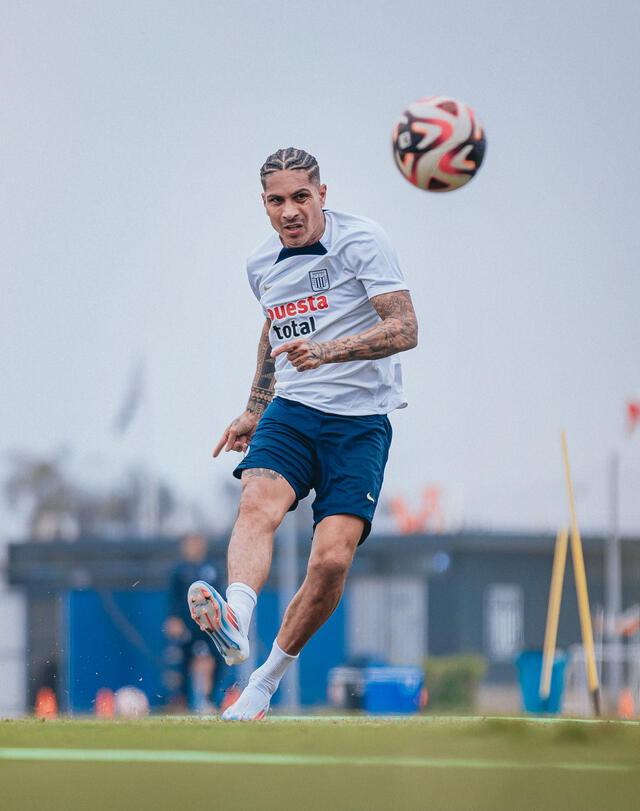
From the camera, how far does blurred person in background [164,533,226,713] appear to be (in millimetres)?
13062

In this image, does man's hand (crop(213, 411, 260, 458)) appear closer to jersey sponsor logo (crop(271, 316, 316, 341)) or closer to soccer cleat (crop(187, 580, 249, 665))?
jersey sponsor logo (crop(271, 316, 316, 341))

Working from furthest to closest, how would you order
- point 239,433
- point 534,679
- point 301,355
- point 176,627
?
point 534,679 → point 176,627 → point 239,433 → point 301,355

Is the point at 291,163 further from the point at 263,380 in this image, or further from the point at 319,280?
the point at 263,380

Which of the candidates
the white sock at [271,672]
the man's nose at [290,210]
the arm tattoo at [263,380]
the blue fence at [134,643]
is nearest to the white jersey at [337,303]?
the man's nose at [290,210]

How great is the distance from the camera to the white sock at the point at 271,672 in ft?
20.0

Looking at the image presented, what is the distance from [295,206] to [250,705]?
205 centimetres

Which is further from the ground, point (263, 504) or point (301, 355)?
point (301, 355)

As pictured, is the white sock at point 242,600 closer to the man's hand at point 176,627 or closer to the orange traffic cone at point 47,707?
the orange traffic cone at point 47,707

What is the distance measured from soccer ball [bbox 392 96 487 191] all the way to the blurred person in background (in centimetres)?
576

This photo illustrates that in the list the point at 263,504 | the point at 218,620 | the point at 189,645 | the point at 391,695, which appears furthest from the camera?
the point at 391,695

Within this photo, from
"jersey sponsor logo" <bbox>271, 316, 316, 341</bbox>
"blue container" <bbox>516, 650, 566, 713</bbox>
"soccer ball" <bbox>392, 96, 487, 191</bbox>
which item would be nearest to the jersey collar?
"jersey sponsor logo" <bbox>271, 316, 316, 341</bbox>

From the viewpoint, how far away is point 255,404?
674 centimetres

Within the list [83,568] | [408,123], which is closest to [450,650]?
[83,568]

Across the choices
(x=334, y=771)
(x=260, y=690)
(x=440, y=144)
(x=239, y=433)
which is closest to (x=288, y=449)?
(x=239, y=433)
